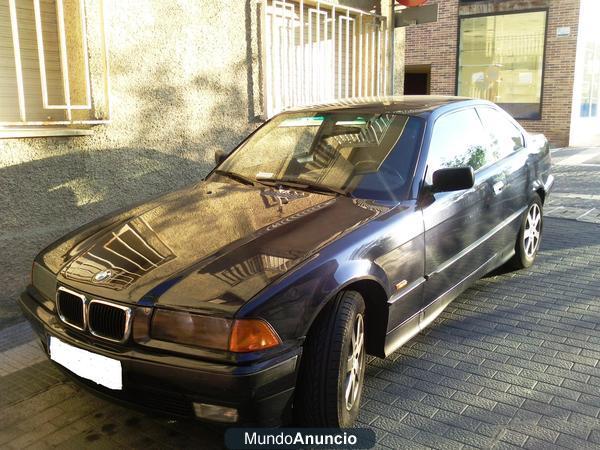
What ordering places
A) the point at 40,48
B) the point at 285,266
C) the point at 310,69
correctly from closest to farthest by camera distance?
1. the point at 285,266
2. the point at 40,48
3. the point at 310,69

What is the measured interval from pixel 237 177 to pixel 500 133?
2.32m

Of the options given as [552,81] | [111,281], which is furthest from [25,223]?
[552,81]

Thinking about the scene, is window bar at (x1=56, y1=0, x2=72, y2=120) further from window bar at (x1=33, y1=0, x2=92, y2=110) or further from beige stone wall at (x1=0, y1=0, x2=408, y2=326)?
beige stone wall at (x1=0, y1=0, x2=408, y2=326)

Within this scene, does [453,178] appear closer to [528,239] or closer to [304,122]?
[304,122]

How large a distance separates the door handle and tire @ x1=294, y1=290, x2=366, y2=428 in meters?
Answer: 2.09

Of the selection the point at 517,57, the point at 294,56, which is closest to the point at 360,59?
the point at 294,56

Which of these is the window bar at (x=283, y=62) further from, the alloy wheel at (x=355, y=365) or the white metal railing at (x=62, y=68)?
the alloy wheel at (x=355, y=365)

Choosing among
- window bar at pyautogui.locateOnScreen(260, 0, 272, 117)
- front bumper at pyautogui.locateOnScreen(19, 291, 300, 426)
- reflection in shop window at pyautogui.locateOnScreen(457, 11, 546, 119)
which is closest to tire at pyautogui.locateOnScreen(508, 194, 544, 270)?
window bar at pyautogui.locateOnScreen(260, 0, 272, 117)

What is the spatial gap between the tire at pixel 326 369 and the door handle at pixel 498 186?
6.84ft

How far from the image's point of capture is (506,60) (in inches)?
696

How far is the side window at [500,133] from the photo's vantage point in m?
4.61

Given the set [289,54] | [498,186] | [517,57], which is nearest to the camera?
[498,186]

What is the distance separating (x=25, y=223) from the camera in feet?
15.2

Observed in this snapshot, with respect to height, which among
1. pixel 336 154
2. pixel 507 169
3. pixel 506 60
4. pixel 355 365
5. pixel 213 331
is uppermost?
pixel 506 60
